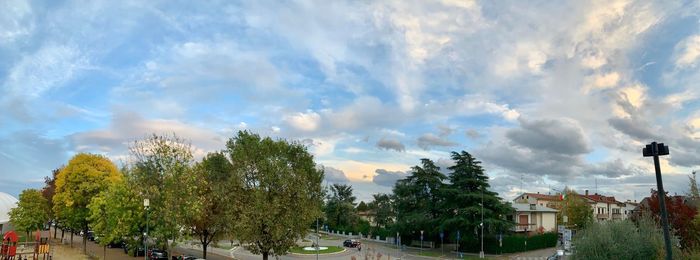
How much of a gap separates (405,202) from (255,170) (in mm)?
42642

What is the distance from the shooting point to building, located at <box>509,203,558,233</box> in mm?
87125

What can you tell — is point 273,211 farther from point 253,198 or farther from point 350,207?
point 350,207

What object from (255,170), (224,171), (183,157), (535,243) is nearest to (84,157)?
(224,171)

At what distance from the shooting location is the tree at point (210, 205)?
38.5 meters

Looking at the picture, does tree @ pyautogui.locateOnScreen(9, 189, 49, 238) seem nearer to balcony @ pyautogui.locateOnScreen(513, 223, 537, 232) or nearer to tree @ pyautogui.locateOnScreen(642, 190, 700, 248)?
balcony @ pyautogui.locateOnScreen(513, 223, 537, 232)

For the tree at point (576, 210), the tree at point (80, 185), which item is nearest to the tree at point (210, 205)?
the tree at point (80, 185)

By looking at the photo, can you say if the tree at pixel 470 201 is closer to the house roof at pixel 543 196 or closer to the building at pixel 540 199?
the building at pixel 540 199

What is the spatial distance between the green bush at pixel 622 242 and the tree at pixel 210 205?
24.5 metres

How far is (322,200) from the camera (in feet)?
137

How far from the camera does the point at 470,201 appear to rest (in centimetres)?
6706

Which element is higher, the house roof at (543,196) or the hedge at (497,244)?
the house roof at (543,196)

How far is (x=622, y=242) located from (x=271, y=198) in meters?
23.5

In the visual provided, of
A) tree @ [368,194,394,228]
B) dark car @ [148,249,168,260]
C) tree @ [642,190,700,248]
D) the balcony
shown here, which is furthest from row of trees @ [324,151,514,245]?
dark car @ [148,249,168,260]

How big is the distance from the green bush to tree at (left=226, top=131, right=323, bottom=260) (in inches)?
784
